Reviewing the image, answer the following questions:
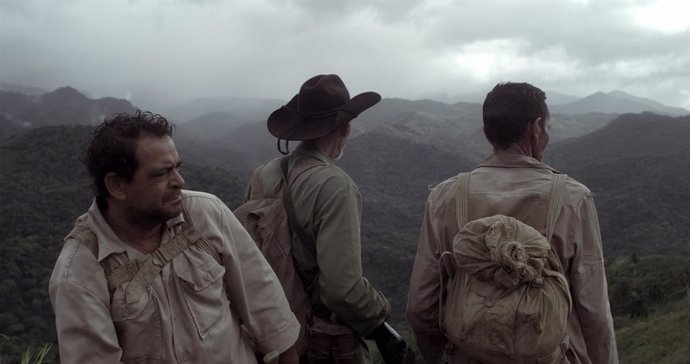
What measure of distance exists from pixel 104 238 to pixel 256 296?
49cm

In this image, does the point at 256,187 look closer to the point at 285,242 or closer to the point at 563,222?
the point at 285,242

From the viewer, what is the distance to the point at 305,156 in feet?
7.61

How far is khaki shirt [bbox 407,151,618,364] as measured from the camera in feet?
6.12

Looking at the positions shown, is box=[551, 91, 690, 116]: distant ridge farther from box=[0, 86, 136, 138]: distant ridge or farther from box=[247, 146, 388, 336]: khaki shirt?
box=[247, 146, 388, 336]: khaki shirt

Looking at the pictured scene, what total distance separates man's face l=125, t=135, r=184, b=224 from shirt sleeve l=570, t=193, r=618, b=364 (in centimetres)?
124

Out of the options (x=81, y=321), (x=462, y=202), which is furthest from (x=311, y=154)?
(x=81, y=321)

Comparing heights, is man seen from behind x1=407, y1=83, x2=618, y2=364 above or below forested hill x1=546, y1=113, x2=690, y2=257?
above

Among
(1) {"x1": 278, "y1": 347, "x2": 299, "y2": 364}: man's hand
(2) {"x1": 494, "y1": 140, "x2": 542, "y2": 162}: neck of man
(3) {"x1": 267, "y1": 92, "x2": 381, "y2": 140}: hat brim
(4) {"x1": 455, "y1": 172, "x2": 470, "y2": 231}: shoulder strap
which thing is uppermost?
(3) {"x1": 267, "y1": 92, "x2": 381, "y2": 140}: hat brim

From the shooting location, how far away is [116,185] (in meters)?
1.70

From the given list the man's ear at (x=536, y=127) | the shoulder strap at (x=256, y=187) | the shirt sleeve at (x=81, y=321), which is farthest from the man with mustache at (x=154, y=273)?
the man's ear at (x=536, y=127)

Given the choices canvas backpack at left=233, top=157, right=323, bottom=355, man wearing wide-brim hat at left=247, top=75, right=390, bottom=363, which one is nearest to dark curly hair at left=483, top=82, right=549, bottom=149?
man wearing wide-brim hat at left=247, top=75, right=390, bottom=363

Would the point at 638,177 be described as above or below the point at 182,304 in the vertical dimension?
below

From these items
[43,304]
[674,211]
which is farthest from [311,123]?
[674,211]

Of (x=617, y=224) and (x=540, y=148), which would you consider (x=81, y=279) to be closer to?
(x=540, y=148)
